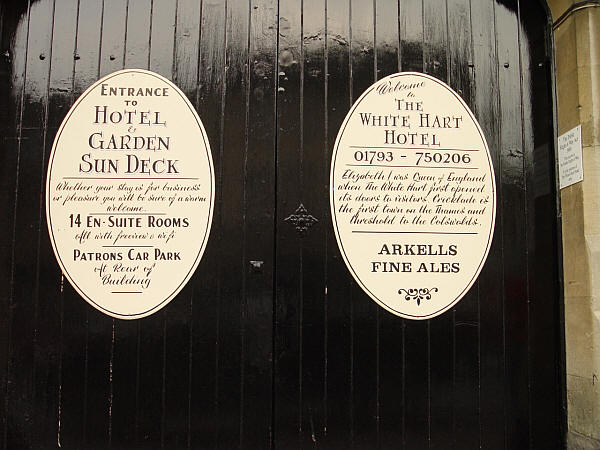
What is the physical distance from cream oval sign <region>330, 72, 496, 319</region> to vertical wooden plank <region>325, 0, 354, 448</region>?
6 centimetres

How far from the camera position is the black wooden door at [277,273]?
2.58 meters

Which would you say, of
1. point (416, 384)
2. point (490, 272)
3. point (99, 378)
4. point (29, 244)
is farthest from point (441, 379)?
point (29, 244)

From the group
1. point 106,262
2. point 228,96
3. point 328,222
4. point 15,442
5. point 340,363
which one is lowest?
point 15,442

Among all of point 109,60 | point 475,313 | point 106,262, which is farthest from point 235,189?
point 475,313

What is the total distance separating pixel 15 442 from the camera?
8.34 ft

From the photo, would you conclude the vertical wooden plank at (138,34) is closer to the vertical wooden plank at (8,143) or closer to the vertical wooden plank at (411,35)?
the vertical wooden plank at (8,143)

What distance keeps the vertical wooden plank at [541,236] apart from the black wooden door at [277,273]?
0.03ft

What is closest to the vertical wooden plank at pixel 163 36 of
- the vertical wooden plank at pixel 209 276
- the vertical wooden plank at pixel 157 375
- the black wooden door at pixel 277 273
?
the black wooden door at pixel 277 273

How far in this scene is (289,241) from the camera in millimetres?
2664

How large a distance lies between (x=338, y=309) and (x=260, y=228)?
58 cm

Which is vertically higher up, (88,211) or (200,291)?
(88,211)

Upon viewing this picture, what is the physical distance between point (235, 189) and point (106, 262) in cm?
75

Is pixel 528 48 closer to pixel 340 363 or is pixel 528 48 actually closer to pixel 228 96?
pixel 228 96

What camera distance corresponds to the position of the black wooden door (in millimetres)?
2582
